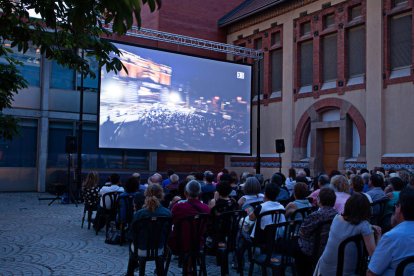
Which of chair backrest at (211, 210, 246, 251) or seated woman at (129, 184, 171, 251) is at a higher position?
seated woman at (129, 184, 171, 251)

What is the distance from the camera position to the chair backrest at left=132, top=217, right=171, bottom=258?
15.9ft

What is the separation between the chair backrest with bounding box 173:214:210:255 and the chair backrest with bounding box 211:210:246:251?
0.36 metres

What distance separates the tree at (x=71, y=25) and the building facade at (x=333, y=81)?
13.0 meters

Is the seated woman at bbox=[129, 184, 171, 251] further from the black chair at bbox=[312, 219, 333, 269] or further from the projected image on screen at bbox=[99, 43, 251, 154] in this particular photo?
the projected image on screen at bbox=[99, 43, 251, 154]

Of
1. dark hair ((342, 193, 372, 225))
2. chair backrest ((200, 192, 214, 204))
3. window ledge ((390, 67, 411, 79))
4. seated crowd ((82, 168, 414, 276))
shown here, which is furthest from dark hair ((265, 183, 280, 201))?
window ledge ((390, 67, 411, 79))

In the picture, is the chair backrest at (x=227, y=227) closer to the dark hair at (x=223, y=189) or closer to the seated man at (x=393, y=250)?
the dark hair at (x=223, y=189)

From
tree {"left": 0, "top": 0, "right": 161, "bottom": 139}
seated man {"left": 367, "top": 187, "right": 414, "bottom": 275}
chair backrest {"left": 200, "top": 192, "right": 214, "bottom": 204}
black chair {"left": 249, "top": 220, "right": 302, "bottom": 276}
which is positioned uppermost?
tree {"left": 0, "top": 0, "right": 161, "bottom": 139}

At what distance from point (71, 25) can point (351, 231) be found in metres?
2.77

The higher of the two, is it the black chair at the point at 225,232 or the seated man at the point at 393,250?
the seated man at the point at 393,250

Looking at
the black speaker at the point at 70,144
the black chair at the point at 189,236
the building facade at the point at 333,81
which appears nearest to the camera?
the black chair at the point at 189,236

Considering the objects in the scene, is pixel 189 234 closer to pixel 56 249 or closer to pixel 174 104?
pixel 56 249

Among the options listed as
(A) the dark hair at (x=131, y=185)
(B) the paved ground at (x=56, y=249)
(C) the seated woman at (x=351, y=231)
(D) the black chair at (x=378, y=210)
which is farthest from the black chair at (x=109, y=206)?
(C) the seated woman at (x=351, y=231)

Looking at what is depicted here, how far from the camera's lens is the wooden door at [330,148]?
18234 mm

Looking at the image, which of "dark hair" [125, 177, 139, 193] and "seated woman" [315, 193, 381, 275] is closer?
"seated woman" [315, 193, 381, 275]
